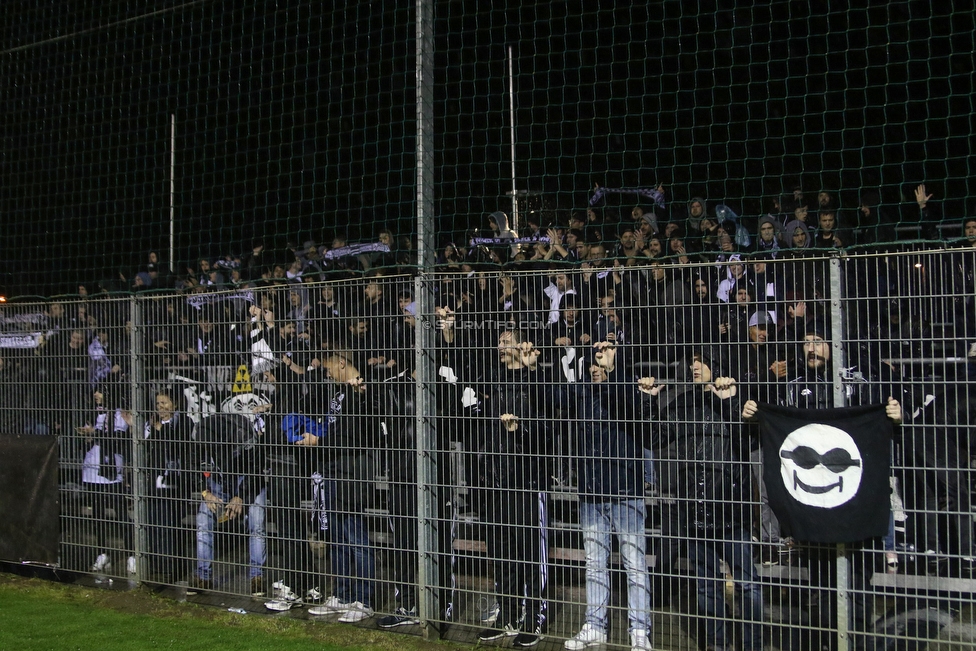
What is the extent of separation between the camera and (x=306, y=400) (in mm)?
5949

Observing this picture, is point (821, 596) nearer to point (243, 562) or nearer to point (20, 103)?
point (243, 562)

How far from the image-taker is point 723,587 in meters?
4.81

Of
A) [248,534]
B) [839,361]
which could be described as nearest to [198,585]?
[248,534]

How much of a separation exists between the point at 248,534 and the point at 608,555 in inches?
107

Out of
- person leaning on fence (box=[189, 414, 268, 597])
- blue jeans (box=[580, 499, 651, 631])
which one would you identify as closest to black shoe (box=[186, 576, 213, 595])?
person leaning on fence (box=[189, 414, 268, 597])

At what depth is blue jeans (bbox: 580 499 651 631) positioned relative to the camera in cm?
496

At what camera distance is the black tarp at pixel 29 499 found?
7000mm

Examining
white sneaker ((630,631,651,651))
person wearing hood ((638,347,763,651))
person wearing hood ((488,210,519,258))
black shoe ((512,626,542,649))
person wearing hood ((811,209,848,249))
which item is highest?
person wearing hood ((488,210,519,258))

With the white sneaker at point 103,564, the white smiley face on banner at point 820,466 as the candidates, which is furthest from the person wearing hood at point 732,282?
the white sneaker at point 103,564

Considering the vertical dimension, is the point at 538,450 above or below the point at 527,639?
above

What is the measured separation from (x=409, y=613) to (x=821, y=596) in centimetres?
260

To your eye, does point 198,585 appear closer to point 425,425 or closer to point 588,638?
point 425,425

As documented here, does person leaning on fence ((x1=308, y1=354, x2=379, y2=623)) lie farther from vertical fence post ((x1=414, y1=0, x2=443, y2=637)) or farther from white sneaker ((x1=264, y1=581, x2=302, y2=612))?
vertical fence post ((x1=414, y1=0, x2=443, y2=637))

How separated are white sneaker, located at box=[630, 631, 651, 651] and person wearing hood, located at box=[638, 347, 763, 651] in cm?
35
